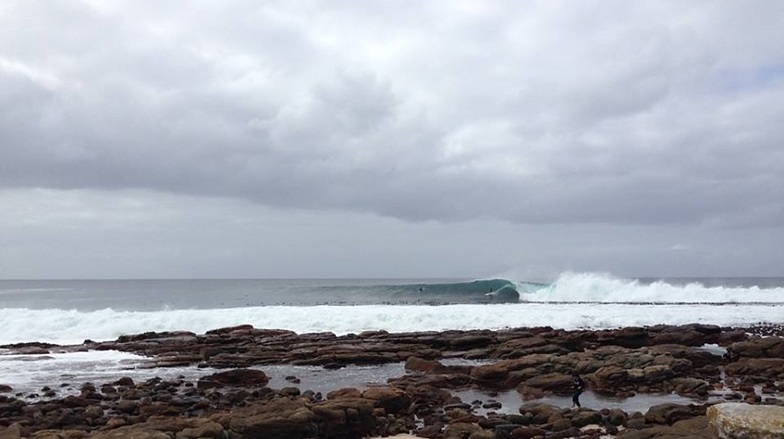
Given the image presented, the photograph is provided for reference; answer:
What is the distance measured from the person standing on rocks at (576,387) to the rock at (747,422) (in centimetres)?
632

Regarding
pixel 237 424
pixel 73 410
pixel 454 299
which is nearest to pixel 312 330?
pixel 73 410

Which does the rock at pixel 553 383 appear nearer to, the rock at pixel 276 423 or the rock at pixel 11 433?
the rock at pixel 276 423

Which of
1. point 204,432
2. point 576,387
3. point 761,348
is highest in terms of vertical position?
point 761,348

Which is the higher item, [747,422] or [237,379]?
[747,422]

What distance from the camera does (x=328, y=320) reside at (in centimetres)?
3453

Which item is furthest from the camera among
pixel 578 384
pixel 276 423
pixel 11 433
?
pixel 578 384

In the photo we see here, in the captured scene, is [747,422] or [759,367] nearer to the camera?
[747,422]

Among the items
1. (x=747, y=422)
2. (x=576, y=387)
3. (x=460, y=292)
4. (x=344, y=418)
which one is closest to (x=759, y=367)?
(x=576, y=387)

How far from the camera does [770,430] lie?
26.2 ft

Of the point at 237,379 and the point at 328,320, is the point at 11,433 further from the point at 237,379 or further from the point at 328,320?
the point at 328,320

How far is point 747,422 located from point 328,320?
27.5m

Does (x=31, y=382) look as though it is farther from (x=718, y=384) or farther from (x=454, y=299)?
(x=454, y=299)

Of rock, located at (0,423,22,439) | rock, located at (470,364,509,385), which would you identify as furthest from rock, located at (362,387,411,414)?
rock, located at (0,423,22,439)

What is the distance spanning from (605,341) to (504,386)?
30.0ft
